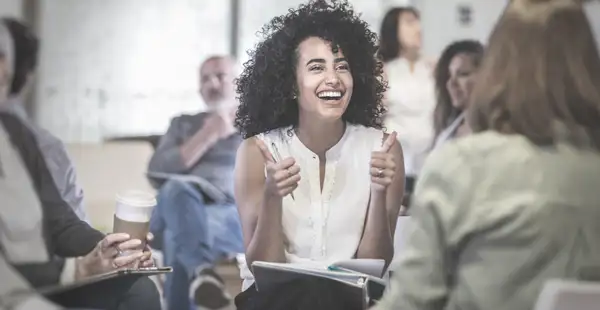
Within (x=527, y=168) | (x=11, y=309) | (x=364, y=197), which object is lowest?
(x=11, y=309)

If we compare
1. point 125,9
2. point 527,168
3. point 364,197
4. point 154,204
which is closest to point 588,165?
point 527,168

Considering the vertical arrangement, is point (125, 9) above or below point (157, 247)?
above

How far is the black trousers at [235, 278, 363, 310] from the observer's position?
1.75m

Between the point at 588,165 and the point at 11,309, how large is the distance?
1202 millimetres

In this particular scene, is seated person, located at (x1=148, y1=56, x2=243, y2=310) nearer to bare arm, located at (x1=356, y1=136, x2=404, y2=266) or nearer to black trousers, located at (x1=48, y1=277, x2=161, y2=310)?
black trousers, located at (x1=48, y1=277, x2=161, y2=310)

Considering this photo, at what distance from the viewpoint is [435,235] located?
125 cm

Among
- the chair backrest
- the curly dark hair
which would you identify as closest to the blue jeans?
the curly dark hair

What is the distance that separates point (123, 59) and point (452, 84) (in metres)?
0.80

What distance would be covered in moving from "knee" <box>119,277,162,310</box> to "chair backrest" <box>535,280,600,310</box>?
98 centimetres

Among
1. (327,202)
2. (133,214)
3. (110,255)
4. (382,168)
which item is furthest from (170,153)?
(382,168)

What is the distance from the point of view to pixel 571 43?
1.34 m

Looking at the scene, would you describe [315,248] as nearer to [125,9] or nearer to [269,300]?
[269,300]

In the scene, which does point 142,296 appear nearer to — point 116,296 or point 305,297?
point 116,296

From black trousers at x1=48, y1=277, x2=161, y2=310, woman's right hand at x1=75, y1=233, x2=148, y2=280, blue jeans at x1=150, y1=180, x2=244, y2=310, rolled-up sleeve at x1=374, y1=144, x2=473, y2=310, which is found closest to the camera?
rolled-up sleeve at x1=374, y1=144, x2=473, y2=310
